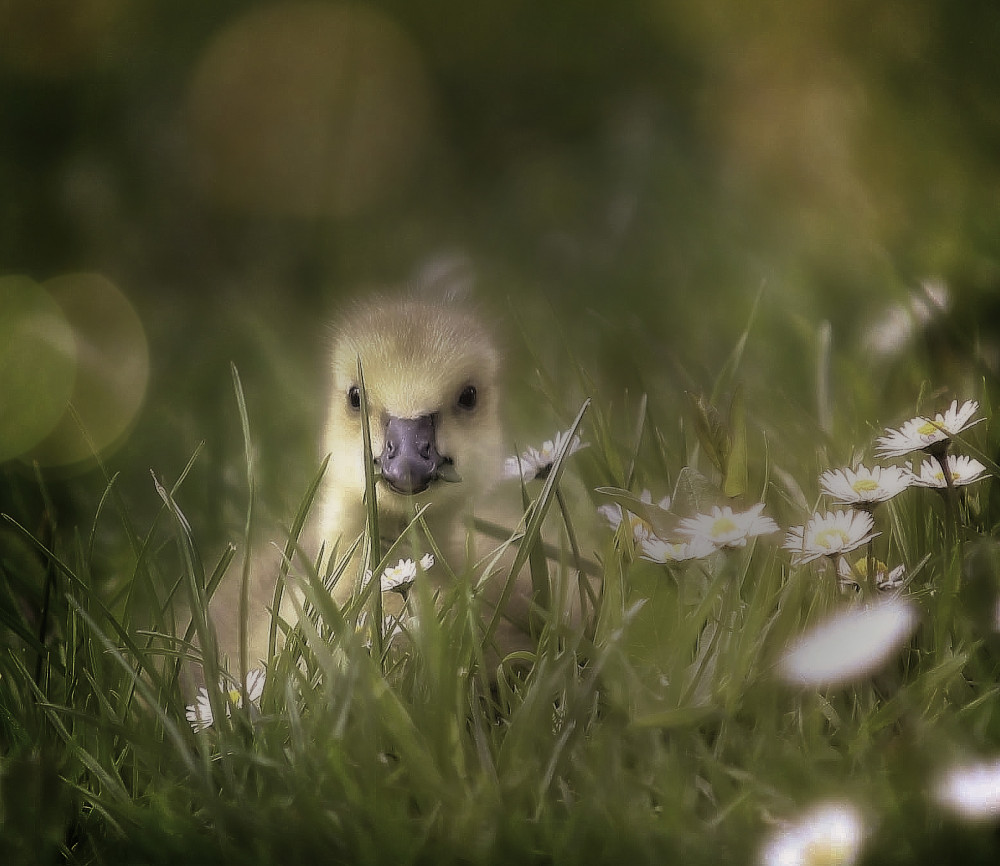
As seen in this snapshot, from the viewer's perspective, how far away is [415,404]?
3.14 ft

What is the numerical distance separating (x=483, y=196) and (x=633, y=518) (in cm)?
78

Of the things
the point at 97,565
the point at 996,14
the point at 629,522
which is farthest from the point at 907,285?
the point at 97,565

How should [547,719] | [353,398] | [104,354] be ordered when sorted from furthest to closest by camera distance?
1. [104,354]
2. [353,398]
3. [547,719]

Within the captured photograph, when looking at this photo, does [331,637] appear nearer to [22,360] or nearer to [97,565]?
[97,565]

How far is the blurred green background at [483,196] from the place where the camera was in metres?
1.05

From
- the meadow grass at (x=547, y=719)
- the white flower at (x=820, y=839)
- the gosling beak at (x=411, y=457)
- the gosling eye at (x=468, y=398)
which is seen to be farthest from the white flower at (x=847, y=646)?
the gosling eye at (x=468, y=398)

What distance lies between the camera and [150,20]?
3.85 feet

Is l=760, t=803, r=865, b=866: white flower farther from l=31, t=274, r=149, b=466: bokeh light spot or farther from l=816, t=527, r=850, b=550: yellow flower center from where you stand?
l=31, t=274, r=149, b=466: bokeh light spot

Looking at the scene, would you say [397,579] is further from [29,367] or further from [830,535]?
[29,367]

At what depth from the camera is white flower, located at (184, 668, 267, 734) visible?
606mm

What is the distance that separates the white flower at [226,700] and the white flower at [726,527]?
0.30 metres

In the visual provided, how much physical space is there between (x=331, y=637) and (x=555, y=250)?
102 centimetres

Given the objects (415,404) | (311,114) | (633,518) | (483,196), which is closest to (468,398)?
(415,404)

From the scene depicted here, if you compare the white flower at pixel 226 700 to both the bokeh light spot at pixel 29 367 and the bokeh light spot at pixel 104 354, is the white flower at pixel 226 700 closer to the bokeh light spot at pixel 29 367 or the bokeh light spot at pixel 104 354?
the bokeh light spot at pixel 29 367
